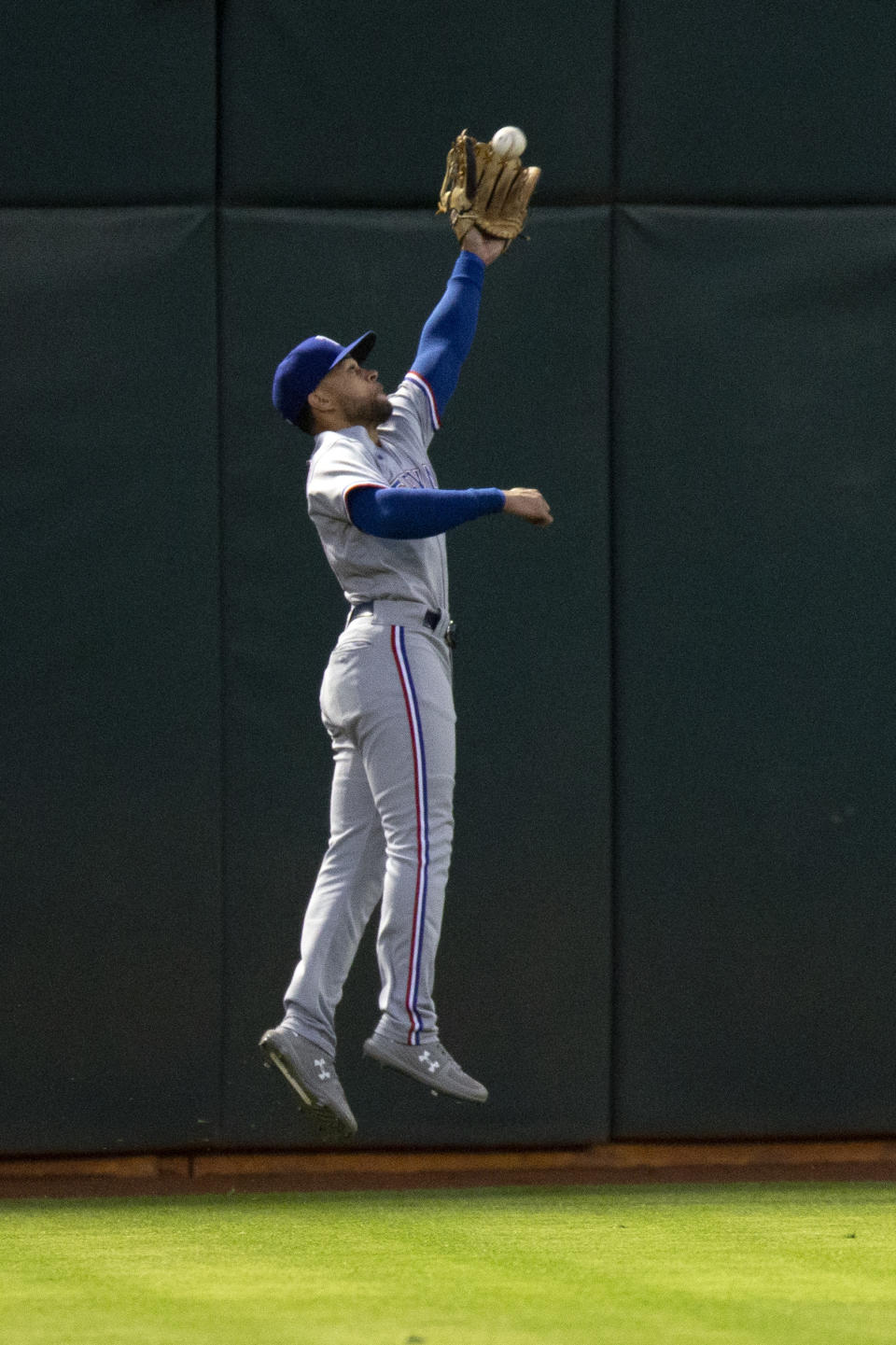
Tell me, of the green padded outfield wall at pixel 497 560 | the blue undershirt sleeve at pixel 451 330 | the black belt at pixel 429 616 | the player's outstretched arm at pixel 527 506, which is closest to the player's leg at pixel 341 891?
the black belt at pixel 429 616

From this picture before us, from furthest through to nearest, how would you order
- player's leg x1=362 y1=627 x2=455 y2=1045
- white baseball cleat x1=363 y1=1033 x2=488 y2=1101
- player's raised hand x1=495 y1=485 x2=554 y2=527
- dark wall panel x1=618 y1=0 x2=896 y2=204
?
1. dark wall panel x1=618 y1=0 x2=896 y2=204
2. player's leg x1=362 y1=627 x2=455 y2=1045
3. white baseball cleat x1=363 y1=1033 x2=488 y2=1101
4. player's raised hand x1=495 y1=485 x2=554 y2=527

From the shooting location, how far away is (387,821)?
3.79 metres

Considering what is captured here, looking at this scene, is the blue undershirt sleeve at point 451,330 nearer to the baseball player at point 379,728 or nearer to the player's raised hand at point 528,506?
the baseball player at point 379,728

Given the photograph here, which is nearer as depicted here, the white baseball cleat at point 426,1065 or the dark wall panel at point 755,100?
the white baseball cleat at point 426,1065

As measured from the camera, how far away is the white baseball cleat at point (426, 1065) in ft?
11.8

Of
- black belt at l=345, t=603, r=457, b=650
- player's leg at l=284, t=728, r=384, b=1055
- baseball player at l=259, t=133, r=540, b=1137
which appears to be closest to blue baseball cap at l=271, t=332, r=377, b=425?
baseball player at l=259, t=133, r=540, b=1137

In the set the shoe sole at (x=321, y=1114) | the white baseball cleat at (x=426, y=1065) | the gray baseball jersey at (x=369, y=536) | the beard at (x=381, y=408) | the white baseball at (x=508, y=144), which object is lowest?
the shoe sole at (x=321, y=1114)

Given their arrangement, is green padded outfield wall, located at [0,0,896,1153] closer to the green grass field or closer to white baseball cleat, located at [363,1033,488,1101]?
the green grass field

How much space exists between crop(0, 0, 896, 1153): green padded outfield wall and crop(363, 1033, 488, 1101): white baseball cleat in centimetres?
171

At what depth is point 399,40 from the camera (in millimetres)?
5352

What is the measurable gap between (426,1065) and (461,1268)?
75 centimetres

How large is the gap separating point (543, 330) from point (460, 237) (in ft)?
4.57

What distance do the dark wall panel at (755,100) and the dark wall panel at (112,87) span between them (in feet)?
4.24

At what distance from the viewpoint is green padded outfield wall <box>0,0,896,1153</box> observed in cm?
533
